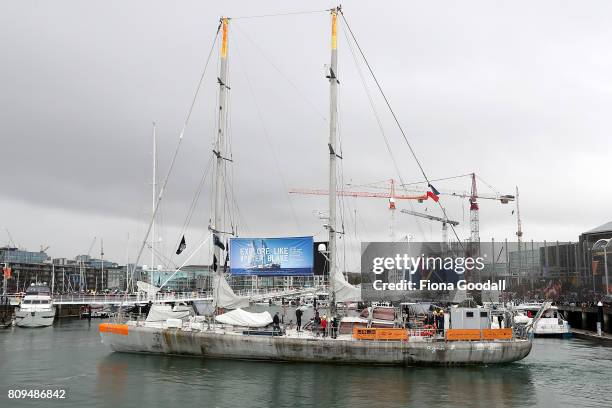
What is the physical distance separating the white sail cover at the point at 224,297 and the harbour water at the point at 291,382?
16.8 ft

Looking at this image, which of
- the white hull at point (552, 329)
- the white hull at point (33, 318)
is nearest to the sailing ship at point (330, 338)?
the white hull at point (552, 329)

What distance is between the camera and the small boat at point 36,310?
78.2 metres

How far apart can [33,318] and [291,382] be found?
199 ft

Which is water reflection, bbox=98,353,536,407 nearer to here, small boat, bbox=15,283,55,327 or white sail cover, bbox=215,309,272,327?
white sail cover, bbox=215,309,272,327

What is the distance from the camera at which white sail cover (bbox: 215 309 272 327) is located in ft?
126

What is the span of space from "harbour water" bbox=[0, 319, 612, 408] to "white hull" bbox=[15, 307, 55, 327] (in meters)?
39.2

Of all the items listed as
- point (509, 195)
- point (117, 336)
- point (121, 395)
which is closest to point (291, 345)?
point (121, 395)

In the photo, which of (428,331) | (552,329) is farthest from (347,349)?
(552,329)

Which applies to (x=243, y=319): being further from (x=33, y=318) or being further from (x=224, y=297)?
(x=33, y=318)

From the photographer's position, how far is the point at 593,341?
192ft

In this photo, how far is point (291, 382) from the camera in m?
32.0

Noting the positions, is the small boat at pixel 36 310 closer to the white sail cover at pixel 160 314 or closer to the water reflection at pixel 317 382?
the white sail cover at pixel 160 314

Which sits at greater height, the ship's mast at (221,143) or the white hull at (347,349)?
the ship's mast at (221,143)

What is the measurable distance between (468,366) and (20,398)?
27.3 meters
